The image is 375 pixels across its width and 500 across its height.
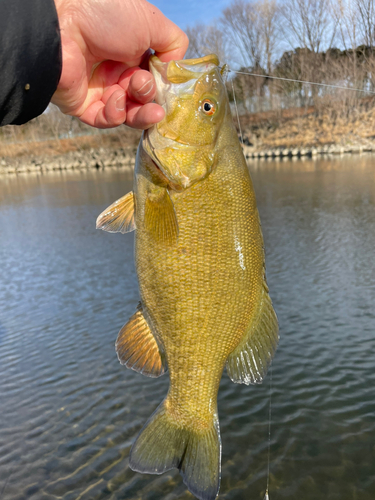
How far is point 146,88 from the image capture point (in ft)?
7.58

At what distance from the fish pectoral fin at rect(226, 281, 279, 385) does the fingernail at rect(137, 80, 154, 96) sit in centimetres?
127

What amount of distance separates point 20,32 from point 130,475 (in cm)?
461

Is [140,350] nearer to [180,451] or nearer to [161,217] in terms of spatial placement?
[180,451]

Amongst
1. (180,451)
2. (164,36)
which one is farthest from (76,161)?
(180,451)

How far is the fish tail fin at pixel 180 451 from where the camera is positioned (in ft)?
7.31

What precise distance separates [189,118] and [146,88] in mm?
289

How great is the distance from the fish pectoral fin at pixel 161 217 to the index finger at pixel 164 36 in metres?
0.94

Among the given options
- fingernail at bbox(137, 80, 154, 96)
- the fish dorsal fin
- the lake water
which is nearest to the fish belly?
the fish dorsal fin

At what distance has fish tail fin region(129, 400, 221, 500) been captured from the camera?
7.31 ft

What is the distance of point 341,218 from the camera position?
14570 millimetres

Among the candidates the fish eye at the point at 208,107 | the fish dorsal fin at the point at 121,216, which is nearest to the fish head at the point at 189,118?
the fish eye at the point at 208,107

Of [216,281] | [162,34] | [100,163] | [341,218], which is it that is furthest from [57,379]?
[100,163]

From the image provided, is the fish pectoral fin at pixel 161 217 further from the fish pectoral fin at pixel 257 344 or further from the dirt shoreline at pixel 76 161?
the dirt shoreline at pixel 76 161

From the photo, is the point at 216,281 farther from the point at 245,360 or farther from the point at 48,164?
the point at 48,164
